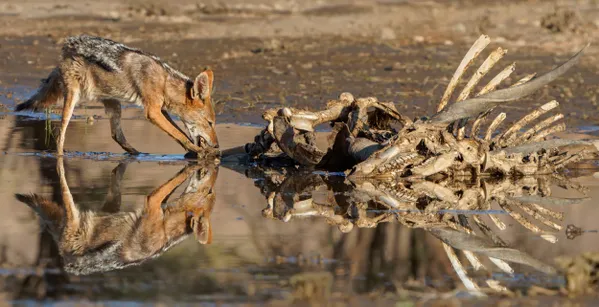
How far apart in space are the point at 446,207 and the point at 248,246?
2009 millimetres

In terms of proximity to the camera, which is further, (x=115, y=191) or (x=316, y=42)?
(x=316, y=42)

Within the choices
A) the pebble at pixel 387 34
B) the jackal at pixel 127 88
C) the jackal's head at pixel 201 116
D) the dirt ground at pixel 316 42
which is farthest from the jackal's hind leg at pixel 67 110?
the pebble at pixel 387 34

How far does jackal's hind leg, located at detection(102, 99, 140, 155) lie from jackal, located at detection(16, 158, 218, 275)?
2.21 metres

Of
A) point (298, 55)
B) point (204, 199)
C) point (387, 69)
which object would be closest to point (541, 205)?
point (204, 199)

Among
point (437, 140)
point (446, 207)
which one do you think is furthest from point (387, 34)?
point (446, 207)

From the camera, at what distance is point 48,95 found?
11.3m

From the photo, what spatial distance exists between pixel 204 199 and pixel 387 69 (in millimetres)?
8847

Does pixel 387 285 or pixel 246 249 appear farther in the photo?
pixel 246 249

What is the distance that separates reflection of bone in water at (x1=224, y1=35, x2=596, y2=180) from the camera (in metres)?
8.97

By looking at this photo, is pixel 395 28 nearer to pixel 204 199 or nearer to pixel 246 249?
pixel 204 199

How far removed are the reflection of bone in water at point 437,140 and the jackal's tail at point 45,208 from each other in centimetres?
246

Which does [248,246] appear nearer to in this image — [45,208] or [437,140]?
[45,208]

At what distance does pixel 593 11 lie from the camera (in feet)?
→ 68.4

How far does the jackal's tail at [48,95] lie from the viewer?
441 inches
